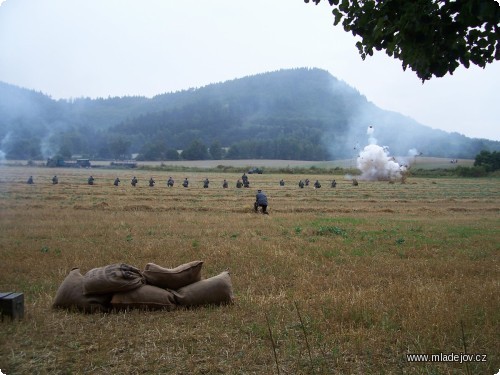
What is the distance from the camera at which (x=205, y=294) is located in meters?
6.68

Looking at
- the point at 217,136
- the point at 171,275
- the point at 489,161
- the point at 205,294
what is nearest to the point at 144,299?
the point at 171,275

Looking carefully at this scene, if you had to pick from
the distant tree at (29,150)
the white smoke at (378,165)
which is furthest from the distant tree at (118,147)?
the white smoke at (378,165)

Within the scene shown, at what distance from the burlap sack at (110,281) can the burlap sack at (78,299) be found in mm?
89

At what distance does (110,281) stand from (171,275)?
2.97 feet

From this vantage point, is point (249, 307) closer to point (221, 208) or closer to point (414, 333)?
point (414, 333)

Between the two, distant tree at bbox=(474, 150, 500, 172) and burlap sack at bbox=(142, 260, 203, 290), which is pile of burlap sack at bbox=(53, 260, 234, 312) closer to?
burlap sack at bbox=(142, 260, 203, 290)

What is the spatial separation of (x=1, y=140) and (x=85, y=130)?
315ft

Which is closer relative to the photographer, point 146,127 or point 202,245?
point 202,245

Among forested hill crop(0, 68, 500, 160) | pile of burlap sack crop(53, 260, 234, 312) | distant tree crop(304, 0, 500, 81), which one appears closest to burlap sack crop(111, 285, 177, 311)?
pile of burlap sack crop(53, 260, 234, 312)

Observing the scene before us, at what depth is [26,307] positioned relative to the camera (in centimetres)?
642

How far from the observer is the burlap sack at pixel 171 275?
6.67 metres

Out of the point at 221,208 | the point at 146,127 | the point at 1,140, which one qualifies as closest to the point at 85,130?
the point at 146,127

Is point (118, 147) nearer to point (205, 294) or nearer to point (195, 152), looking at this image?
point (195, 152)

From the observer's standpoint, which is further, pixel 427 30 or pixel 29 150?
pixel 29 150
